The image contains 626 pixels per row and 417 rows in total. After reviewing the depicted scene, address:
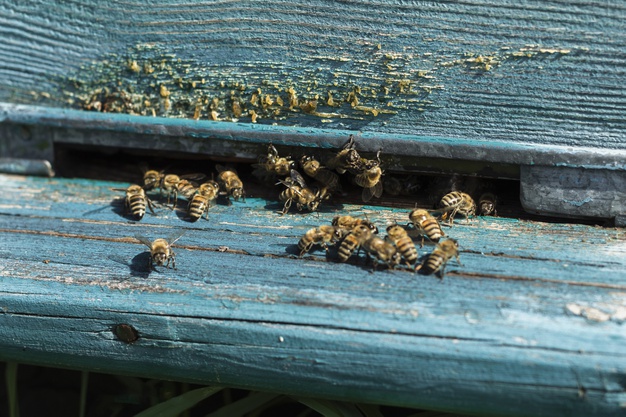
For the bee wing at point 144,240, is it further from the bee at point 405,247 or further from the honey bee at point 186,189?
the bee at point 405,247

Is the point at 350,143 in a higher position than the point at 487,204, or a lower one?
higher

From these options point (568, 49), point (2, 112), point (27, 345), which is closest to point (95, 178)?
point (2, 112)

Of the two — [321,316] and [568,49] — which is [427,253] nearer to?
[321,316]

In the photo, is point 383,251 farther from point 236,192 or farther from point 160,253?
point 236,192

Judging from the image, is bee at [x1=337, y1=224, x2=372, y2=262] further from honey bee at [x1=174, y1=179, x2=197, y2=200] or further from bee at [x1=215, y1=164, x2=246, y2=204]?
honey bee at [x1=174, y1=179, x2=197, y2=200]

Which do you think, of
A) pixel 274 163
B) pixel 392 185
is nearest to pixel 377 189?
pixel 392 185

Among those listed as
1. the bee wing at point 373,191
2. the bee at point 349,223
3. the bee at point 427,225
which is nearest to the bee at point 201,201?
the bee at point 349,223

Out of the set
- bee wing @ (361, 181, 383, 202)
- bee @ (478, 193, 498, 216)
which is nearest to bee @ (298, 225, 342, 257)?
bee wing @ (361, 181, 383, 202)

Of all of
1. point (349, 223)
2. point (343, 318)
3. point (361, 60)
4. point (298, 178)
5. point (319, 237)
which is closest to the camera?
point (343, 318)
